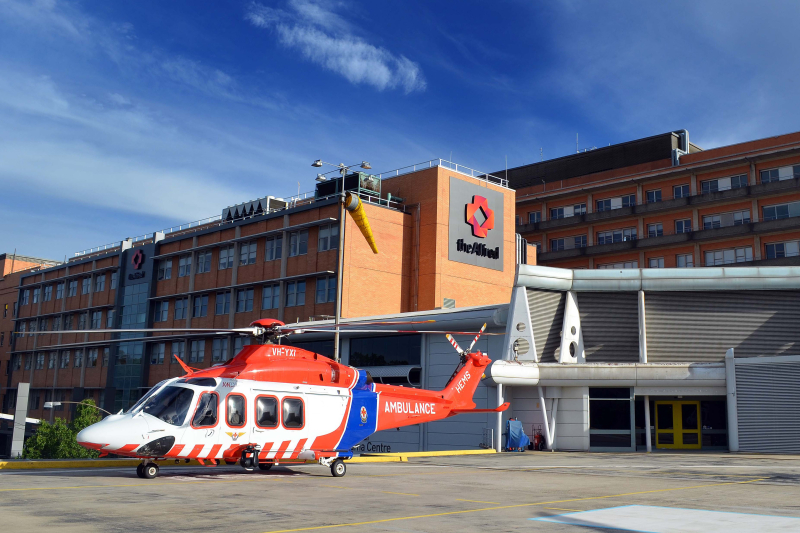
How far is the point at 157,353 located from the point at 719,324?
4976 centimetres

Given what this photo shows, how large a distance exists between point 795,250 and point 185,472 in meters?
61.1

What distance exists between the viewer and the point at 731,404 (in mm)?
29578

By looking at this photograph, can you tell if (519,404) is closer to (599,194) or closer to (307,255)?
(307,255)

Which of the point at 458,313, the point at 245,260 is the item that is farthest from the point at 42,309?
the point at 458,313

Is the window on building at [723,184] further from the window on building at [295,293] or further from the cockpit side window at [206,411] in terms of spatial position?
the cockpit side window at [206,411]

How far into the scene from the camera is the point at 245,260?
193ft

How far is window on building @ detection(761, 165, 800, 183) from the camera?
63.4 m

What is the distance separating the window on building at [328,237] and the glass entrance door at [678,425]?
86.4 feet

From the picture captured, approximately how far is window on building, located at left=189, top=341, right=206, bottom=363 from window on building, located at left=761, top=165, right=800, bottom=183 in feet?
172

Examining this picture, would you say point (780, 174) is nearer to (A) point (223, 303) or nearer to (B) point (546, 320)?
(B) point (546, 320)

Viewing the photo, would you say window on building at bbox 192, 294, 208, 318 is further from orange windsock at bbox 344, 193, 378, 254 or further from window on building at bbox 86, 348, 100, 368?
orange windsock at bbox 344, 193, 378, 254

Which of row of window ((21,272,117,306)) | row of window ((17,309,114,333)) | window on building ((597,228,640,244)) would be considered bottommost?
row of window ((17,309,114,333))

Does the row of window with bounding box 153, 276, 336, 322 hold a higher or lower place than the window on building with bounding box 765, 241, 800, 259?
lower

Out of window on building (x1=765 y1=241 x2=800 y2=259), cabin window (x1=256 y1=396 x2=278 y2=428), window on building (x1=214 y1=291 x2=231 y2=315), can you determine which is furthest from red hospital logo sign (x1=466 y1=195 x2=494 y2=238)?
cabin window (x1=256 y1=396 x2=278 y2=428)
